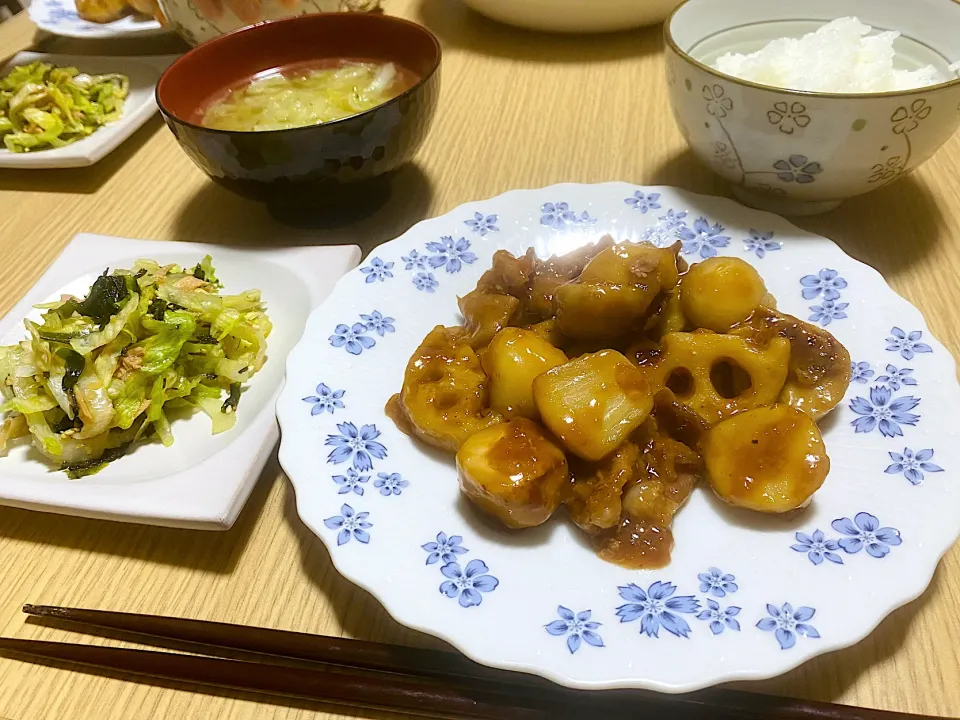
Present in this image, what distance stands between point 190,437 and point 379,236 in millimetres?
740

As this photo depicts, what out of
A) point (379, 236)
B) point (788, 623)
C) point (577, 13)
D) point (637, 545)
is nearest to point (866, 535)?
point (788, 623)

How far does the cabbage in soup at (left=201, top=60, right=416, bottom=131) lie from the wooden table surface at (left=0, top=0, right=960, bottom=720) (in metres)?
0.25

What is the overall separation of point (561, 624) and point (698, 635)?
174 millimetres

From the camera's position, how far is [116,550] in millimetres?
1184

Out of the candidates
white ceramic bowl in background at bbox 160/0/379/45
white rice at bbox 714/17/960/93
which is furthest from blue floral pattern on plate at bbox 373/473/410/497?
white ceramic bowl in background at bbox 160/0/379/45

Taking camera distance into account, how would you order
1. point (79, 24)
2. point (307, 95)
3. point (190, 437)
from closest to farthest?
point (190, 437), point (307, 95), point (79, 24)

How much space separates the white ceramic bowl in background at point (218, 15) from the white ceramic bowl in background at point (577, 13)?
583 millimetres

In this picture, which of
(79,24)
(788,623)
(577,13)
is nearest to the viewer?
(788,623)

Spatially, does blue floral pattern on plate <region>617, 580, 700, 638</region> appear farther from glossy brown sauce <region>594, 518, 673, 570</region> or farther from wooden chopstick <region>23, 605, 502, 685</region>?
wooden chopstick <region>23, 605, 502, 685</region>

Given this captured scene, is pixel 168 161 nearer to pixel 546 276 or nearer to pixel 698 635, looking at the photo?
pixel 546 276

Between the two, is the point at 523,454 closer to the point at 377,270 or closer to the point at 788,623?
the point at 788,623

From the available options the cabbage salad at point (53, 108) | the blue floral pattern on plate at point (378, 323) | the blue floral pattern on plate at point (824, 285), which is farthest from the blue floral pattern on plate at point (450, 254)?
the cabbage salad at point (53, 108)

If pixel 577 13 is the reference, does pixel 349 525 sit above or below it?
below

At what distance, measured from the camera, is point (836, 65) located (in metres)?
1.54
